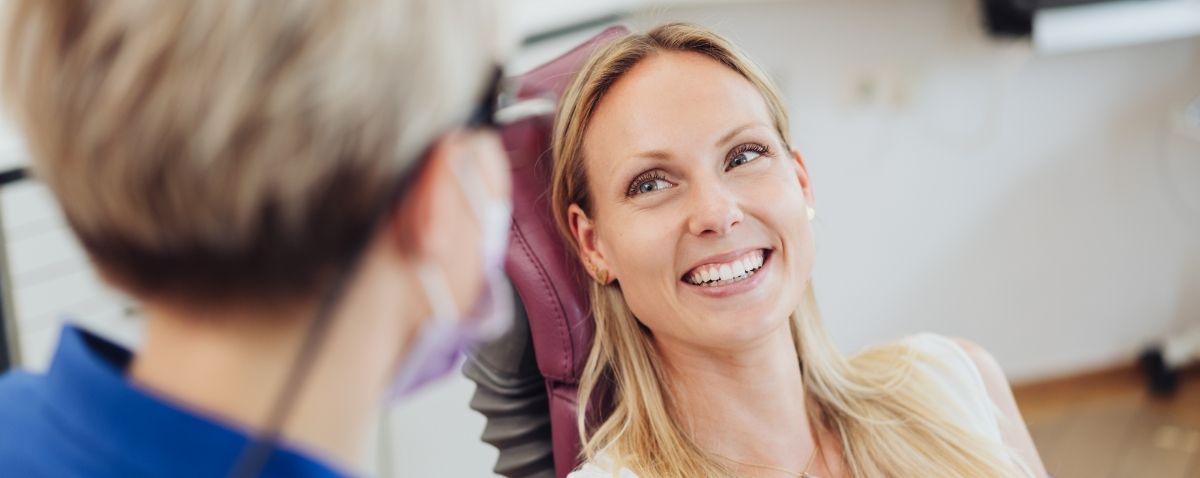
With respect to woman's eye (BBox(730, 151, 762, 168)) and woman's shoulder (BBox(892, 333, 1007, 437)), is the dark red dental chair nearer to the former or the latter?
woman's eye (BBox(730, 151, 762, 168))

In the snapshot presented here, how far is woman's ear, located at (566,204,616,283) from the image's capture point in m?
1.46

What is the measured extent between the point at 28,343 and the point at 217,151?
4.64ft

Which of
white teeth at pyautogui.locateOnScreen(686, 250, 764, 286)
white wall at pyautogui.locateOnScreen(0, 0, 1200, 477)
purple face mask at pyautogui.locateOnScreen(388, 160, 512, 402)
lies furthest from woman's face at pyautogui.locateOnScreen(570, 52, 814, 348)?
white wall at pyautogui.locateOnScreen(0, 0, 1200, 477)

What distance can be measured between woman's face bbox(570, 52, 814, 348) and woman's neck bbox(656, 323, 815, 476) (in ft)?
0.20

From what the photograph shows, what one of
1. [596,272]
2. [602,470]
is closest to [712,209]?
[596,272]

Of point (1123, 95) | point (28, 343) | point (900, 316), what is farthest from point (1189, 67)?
point (28, 343)

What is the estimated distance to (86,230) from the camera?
2.21 ft

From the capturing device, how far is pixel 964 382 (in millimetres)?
1587

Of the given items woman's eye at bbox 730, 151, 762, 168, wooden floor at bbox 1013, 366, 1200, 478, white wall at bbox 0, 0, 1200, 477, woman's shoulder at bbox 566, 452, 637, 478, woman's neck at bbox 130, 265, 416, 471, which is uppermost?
woman's neck at bbox 130, 265, 416, 471

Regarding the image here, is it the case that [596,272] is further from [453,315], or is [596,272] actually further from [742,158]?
[453,315]

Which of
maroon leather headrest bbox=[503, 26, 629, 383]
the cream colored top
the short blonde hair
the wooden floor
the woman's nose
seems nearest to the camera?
the short blonde hair

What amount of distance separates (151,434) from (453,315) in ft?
0.60

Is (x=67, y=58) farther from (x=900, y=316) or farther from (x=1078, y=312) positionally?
(x=1078, y=312)

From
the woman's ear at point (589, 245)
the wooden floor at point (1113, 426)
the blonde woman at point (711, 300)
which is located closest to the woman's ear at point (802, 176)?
the blonde woman at point (711, 300)
